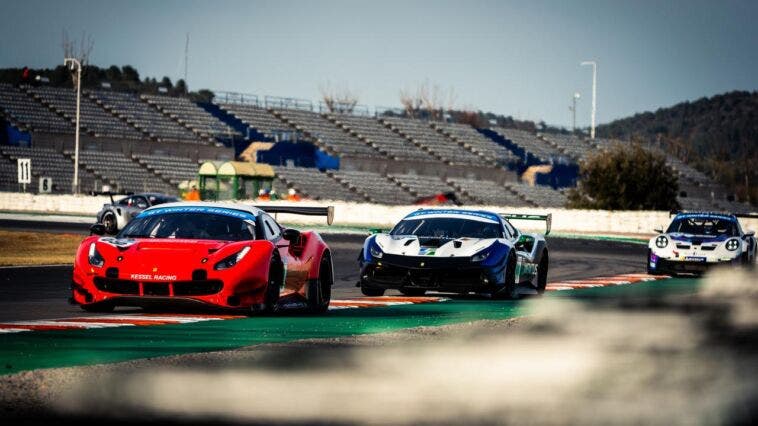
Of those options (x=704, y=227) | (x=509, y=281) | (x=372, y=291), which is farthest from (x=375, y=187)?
(x=509, y=281)

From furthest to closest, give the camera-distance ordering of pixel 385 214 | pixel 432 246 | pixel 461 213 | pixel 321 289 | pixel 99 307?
pixel 385 214, pixel 461 213, pixel 432 246, pixel 321 289, pixel 99 307

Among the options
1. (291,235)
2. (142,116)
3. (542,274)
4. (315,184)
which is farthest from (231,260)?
(142,116)

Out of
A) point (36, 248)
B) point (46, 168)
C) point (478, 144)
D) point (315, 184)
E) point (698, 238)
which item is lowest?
point (315, 184)

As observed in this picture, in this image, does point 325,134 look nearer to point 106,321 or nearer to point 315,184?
point 315,184

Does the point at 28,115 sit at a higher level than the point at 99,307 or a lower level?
higher

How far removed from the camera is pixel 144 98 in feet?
274

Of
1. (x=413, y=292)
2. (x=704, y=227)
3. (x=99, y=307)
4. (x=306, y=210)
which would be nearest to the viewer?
(x=99, y=307)

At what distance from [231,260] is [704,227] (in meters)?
15.7

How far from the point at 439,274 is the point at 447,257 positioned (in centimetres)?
24

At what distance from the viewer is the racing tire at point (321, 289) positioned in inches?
628

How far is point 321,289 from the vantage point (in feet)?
53.3

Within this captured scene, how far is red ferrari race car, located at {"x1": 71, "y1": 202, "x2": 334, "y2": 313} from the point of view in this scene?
14.0m

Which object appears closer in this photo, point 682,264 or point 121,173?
point 682,264

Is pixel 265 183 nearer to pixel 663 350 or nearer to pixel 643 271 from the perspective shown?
pixel 643 271
